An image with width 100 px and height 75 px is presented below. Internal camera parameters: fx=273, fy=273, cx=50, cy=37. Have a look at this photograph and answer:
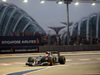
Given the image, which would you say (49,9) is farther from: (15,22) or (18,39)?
(18,39)

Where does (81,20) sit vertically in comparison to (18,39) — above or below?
above

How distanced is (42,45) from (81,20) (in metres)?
15.5

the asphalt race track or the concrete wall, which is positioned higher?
the concrete wall

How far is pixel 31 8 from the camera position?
42.6 meters

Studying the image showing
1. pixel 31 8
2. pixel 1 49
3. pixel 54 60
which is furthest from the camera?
pixel 31 8

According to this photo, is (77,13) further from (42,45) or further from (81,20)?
(42,45)

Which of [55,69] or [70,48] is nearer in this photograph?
[55,69]

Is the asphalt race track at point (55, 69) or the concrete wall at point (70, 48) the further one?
the concrete wall at point (70, 48)

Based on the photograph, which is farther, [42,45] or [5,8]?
[5,8]

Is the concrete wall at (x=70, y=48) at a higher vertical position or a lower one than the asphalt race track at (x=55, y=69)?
higher

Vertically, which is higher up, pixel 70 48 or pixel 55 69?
pixel 70 48

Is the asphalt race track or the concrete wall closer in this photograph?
the asphalt race track

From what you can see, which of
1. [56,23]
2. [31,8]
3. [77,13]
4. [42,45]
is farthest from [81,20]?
[42,45]

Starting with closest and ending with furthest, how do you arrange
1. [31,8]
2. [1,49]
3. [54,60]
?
[54,60]
[1,49]
[31,8]
